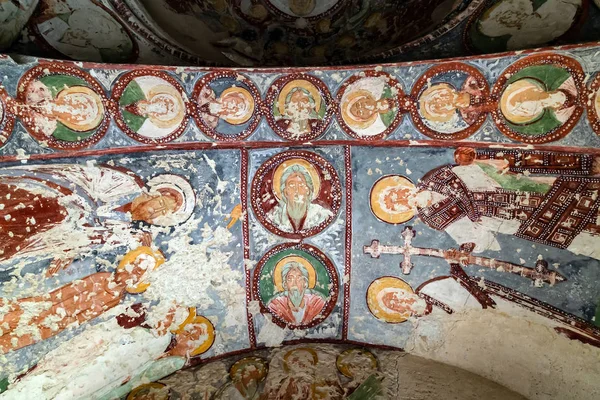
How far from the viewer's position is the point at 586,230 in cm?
350

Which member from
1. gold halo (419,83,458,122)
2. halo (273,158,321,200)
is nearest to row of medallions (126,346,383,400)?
halo (273,158,321,200)

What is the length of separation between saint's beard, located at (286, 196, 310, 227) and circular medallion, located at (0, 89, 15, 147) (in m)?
2.46

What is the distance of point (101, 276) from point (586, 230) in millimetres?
4231

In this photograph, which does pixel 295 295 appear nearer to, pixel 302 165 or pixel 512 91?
pixel 302 165

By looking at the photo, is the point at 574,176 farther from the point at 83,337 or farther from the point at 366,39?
the point at 83,337

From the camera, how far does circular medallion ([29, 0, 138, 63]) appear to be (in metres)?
3.87

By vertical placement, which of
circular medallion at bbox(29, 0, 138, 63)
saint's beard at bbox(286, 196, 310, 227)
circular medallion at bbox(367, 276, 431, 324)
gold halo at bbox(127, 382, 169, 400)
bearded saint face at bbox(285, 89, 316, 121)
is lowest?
gold halo at bbox(127, 382, 169, 400)

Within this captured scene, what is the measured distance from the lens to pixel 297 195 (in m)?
4.41

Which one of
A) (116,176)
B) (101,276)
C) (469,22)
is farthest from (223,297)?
(469,22)

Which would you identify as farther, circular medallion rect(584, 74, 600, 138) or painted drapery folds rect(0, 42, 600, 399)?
painted drapery folds rect(0, 42, 600, 399)

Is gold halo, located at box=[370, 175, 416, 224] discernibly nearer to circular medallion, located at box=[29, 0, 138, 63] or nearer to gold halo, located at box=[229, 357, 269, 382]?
gold halo, located at box=[229, 357, 269, 382]

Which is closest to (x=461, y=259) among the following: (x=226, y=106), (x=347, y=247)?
(x=347, y=247)

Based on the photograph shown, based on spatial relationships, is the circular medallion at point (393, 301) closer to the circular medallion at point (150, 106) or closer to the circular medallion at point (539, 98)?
the circular medallion at point (539, 98)

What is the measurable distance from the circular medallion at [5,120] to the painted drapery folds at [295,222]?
13 millimetres
